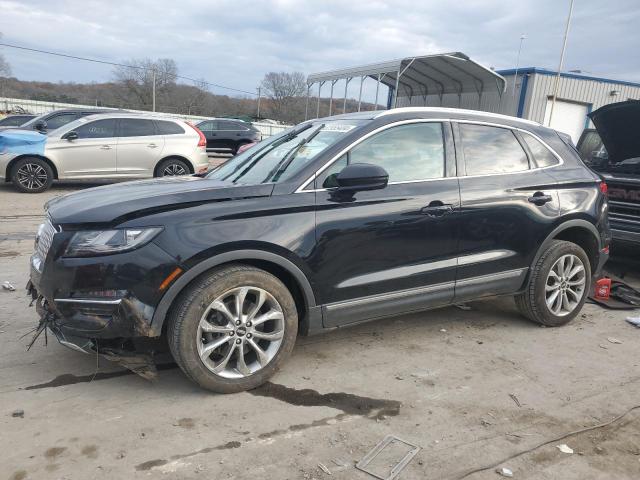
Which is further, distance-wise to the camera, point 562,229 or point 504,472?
point 562,229

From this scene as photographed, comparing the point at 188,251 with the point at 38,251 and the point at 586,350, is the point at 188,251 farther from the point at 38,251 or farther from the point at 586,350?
the point at 586,350

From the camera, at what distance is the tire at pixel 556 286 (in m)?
4.37

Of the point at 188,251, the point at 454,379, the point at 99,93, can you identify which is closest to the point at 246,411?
the point at 188,251

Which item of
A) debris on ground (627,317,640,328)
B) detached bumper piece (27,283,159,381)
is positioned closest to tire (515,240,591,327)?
debris on ground (627,317,640,328)

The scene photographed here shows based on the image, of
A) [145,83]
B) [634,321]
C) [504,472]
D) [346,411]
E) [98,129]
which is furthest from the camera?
[145,83]

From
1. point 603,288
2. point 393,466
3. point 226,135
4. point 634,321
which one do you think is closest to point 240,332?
point 393,466

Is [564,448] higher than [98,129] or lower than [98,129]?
lower

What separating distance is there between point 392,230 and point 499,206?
1022 mm

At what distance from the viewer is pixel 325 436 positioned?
2834 millimetres

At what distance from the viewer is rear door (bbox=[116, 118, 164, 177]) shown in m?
11.0

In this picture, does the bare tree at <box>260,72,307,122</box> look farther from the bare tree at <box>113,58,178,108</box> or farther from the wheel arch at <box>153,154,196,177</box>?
the wheel arch at <box>153,154,196,177</box>

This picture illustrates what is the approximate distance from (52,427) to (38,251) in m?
1.14

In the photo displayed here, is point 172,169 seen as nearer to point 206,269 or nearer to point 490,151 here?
point 490,151

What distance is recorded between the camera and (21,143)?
406 inches
